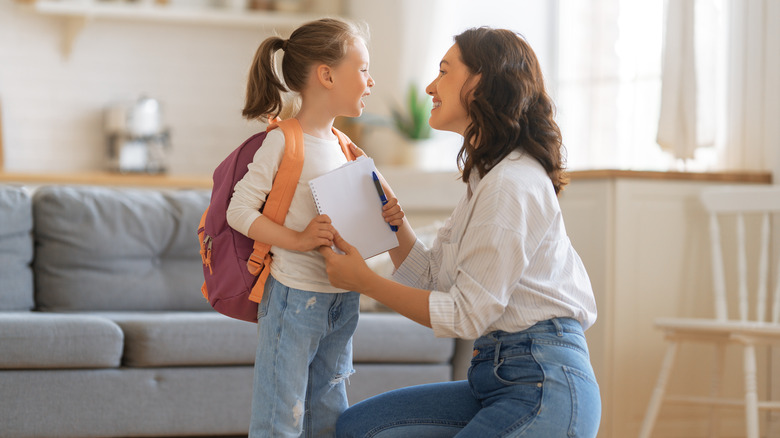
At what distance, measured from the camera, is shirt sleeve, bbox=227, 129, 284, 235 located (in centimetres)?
133

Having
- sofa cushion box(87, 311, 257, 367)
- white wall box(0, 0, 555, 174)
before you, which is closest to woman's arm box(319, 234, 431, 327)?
sofa cushion box(87, 311, 257, 367)

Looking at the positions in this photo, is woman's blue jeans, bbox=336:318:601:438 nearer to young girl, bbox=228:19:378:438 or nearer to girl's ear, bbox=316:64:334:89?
young girl, bbox=228:19:378:438

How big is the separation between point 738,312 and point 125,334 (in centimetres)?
200

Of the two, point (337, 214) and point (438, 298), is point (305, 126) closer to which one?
point (337, 214)

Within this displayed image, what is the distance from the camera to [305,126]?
1433mm

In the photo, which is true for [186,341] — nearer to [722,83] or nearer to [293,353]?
[293,353]

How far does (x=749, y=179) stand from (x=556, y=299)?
6.00 feet

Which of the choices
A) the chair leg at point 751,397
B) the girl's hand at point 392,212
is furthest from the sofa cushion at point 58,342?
the chair leg at point 751,397

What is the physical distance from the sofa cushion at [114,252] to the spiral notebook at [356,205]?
1619mm

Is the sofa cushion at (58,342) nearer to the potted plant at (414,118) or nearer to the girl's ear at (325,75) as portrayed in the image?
the girl's ear at (325,75)

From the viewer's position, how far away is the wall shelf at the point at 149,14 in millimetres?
4426

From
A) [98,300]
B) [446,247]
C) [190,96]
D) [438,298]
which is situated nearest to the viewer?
[438,298]

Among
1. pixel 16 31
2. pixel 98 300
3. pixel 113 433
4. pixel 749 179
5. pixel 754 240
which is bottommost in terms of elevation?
pixel 113 433

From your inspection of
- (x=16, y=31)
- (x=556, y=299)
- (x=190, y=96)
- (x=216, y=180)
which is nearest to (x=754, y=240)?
(x=556, y=299)
